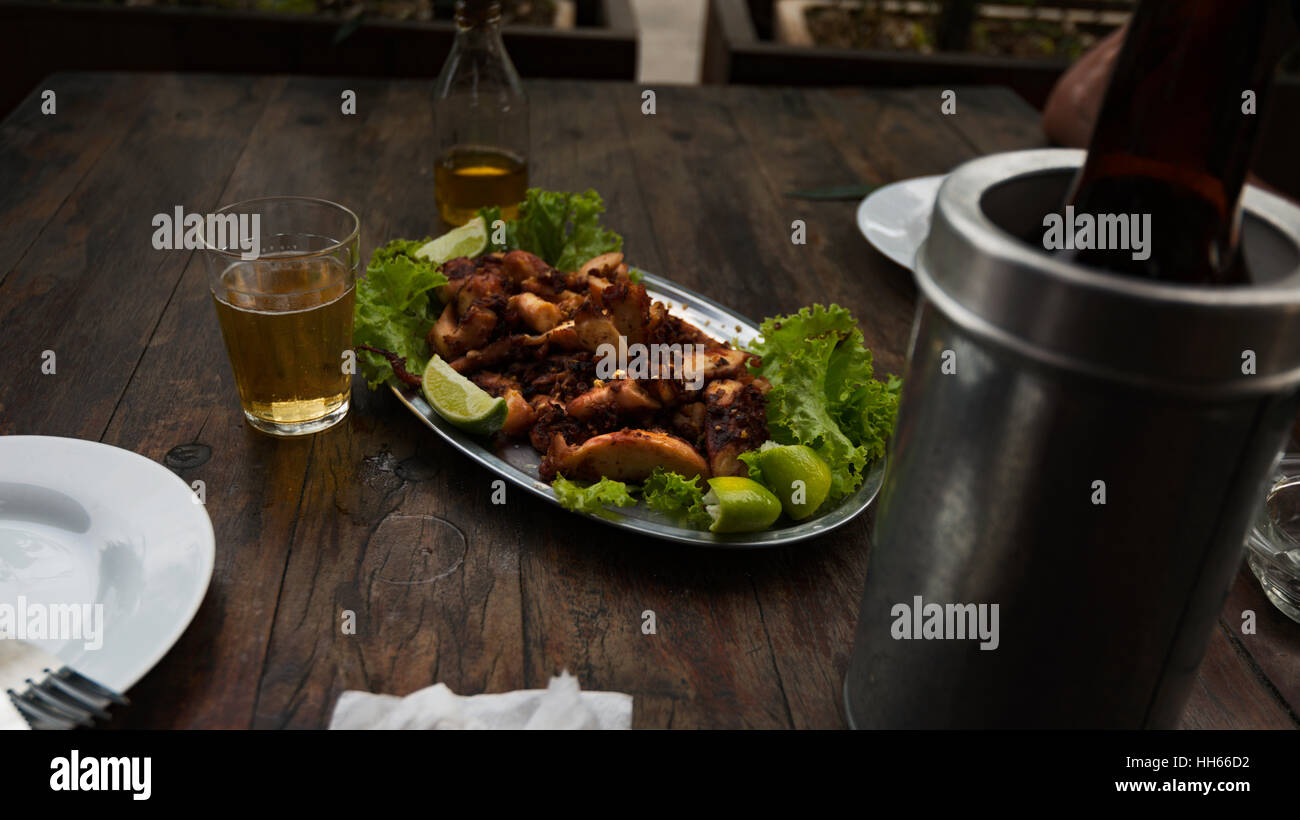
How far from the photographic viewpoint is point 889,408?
48.2 inches

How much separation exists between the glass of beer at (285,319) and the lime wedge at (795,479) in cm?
55

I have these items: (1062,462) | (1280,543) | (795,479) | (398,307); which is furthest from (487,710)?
(1280,543)

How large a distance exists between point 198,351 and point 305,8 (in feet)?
8.33

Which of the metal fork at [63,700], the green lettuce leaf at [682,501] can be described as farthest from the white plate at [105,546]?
the green lettuce leaf at [682,501]

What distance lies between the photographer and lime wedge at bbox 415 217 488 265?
156 cm

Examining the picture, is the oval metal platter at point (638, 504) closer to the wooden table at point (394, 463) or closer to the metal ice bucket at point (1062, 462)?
the wooden table at point (394, 463)

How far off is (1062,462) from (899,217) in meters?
1.41

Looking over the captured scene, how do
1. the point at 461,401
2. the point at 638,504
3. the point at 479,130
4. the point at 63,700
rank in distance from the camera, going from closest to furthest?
the point at 63,700 → the point at 638,504 → the point at 461,401 → the point at 479,130

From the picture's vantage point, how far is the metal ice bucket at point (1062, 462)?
0.59 m

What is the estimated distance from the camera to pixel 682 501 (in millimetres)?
1102

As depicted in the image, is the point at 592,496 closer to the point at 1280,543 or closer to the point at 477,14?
the point at 1280,543

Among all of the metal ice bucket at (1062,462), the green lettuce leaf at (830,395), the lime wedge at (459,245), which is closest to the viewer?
the metal ice bucket at (1062,462)
